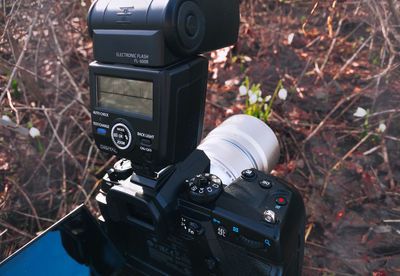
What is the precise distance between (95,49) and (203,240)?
68 cm

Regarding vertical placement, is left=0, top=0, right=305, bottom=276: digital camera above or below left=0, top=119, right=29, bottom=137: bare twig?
above

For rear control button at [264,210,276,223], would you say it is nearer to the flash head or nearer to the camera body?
the camera body

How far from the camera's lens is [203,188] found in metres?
0.95

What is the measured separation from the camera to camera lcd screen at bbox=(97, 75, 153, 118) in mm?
850

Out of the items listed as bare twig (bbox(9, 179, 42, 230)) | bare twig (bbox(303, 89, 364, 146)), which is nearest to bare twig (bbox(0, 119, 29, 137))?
bare twig (bbox(9, 179, 42, 230))

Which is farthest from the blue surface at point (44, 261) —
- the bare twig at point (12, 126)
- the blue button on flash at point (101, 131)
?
the bare twig at point (12, 126)

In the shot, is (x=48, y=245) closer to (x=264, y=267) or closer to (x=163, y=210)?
(x=163, y=210)

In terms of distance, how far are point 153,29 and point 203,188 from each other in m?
0.49

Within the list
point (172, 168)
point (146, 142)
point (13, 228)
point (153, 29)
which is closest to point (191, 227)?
point (172, 168)

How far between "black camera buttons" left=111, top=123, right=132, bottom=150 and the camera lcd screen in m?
0.05

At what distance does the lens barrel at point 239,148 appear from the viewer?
118cm

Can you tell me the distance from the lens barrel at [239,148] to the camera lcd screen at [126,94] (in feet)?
1.39

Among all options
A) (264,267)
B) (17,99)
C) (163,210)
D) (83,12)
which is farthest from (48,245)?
(83,12)

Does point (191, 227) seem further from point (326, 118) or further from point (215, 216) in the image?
point (326, 118)
